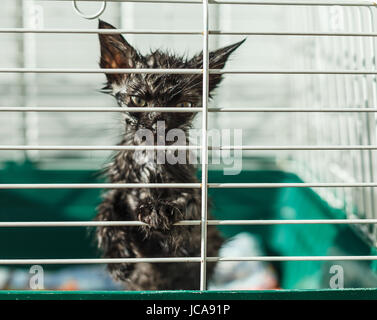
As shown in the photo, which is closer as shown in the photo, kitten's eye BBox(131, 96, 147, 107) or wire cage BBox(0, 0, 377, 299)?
wire cage BBox(0, 0, 377, 299)

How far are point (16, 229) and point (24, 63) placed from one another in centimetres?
180

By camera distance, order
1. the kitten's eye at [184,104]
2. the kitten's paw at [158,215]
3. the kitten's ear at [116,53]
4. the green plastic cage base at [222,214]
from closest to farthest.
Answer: the kitten's paw at [158,215], the kitten's ear at [116,53], the kitten's eye at [184,104], the green plastic cage base at [222,214]

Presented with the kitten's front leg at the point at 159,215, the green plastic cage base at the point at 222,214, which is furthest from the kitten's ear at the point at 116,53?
the green plastic cage base at the point at 222,214

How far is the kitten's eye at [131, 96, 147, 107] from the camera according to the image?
2043 mm

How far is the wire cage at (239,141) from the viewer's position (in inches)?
59.4

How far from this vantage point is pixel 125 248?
2.39 m

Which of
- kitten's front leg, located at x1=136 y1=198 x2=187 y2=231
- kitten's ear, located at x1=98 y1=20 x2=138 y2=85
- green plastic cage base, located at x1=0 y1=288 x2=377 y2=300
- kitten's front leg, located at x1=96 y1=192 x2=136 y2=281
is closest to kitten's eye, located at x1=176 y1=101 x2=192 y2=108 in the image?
kitten's ear, located at x1=98 y1=20 x2=138 y2=85

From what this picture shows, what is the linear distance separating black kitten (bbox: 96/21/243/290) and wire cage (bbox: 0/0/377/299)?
4.8 inches

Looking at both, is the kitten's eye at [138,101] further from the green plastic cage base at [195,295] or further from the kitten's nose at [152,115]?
the green plastic cage base at [195,295]

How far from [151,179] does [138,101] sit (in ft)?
1.35

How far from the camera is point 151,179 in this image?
2.27 meters

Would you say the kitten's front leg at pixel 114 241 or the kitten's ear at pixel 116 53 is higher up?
the kitten's ear at pixel 116 53

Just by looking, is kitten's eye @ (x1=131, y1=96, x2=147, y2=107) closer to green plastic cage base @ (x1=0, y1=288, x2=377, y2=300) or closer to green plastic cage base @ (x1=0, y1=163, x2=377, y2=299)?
green plastic cage base @ (x1=0, y1=288, x2=377, y2=300)
